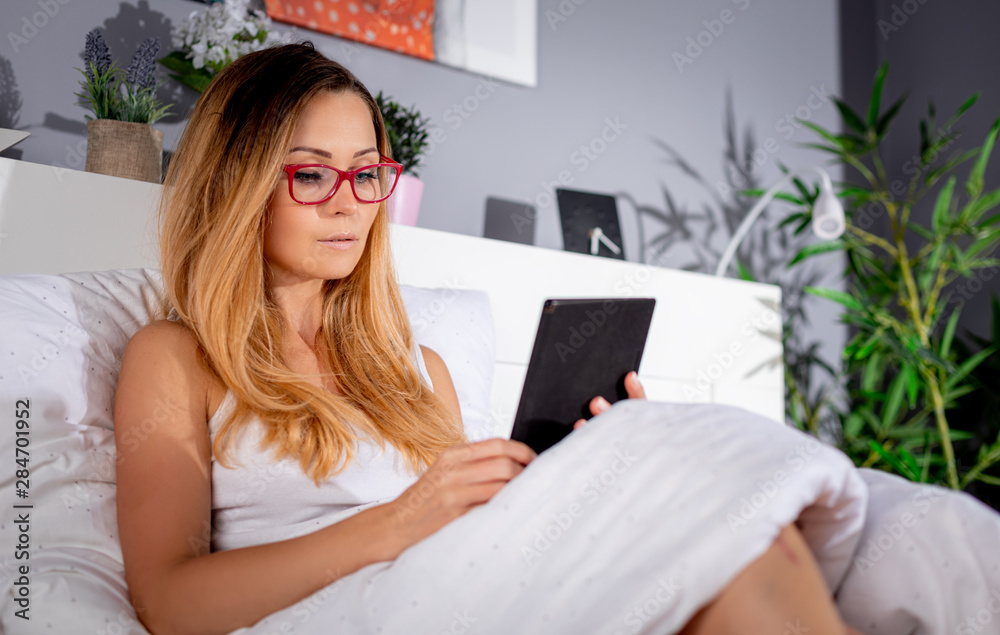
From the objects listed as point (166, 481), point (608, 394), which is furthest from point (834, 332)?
point (166, 481)

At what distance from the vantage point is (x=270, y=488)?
96 centimetres

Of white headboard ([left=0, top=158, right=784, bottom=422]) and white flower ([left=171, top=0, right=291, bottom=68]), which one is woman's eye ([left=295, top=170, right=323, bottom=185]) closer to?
white headboard ([left=0, top=158, right=784, bottom=422])

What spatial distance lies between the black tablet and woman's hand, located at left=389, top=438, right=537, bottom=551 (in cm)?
12

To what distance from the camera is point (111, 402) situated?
3.34ft

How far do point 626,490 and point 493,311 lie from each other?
3.61ft

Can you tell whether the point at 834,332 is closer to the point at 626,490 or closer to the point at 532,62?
the point at 532,62

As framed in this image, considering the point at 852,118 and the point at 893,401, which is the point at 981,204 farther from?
the point at 893,401

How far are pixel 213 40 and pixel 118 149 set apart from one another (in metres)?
0.30

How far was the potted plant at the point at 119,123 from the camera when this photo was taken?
53.9 inches

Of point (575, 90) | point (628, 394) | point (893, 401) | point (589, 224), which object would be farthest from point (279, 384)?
point (893, 401)

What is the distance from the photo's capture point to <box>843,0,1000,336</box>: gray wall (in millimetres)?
2584

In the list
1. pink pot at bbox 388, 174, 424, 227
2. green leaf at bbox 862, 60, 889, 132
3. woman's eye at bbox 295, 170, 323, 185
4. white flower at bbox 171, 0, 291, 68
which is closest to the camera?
woman's eye at bbox 295, 170, 323, 185

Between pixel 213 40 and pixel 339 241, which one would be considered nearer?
pixel 339 241

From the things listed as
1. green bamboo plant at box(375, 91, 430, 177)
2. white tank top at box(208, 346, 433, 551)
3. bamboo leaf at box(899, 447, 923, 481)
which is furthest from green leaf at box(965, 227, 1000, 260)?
white tank top at box(208, 346, 433, 551)
